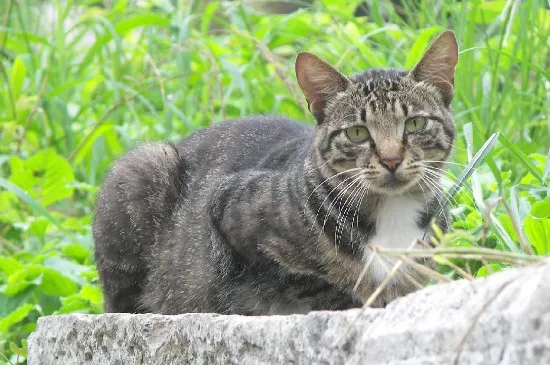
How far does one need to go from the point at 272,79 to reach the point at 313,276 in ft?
8.40

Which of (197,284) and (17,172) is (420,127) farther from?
(17,172)

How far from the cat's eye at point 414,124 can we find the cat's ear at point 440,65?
6.2 inches

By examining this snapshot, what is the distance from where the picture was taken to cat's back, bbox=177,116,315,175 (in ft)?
10.5

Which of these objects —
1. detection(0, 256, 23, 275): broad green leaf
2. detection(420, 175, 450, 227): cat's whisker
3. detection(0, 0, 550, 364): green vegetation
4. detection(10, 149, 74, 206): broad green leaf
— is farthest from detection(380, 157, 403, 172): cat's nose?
detection(10, 149, 74, 206): broad green leaf

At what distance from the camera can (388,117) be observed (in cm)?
267

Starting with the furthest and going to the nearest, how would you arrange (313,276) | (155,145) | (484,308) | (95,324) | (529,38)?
(529,38) < (155,145) < (313,276) < (95,324) < (484,308)

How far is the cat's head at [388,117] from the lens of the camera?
2.62 metres

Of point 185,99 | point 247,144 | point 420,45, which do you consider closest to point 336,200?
point 247,144

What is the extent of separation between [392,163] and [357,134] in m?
0.21

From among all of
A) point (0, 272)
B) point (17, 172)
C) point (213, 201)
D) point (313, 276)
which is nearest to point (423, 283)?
point (313, 276)

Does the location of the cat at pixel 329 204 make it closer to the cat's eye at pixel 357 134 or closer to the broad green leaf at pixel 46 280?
the cat's eye at pixel 357 134

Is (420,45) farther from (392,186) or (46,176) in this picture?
(46,176)

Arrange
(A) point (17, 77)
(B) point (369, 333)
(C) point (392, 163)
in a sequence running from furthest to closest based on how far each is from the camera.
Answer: (A) point (17, 77) < (C) point (392, 163) < (B) point (369, 333)

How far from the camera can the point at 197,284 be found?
3.04 m
